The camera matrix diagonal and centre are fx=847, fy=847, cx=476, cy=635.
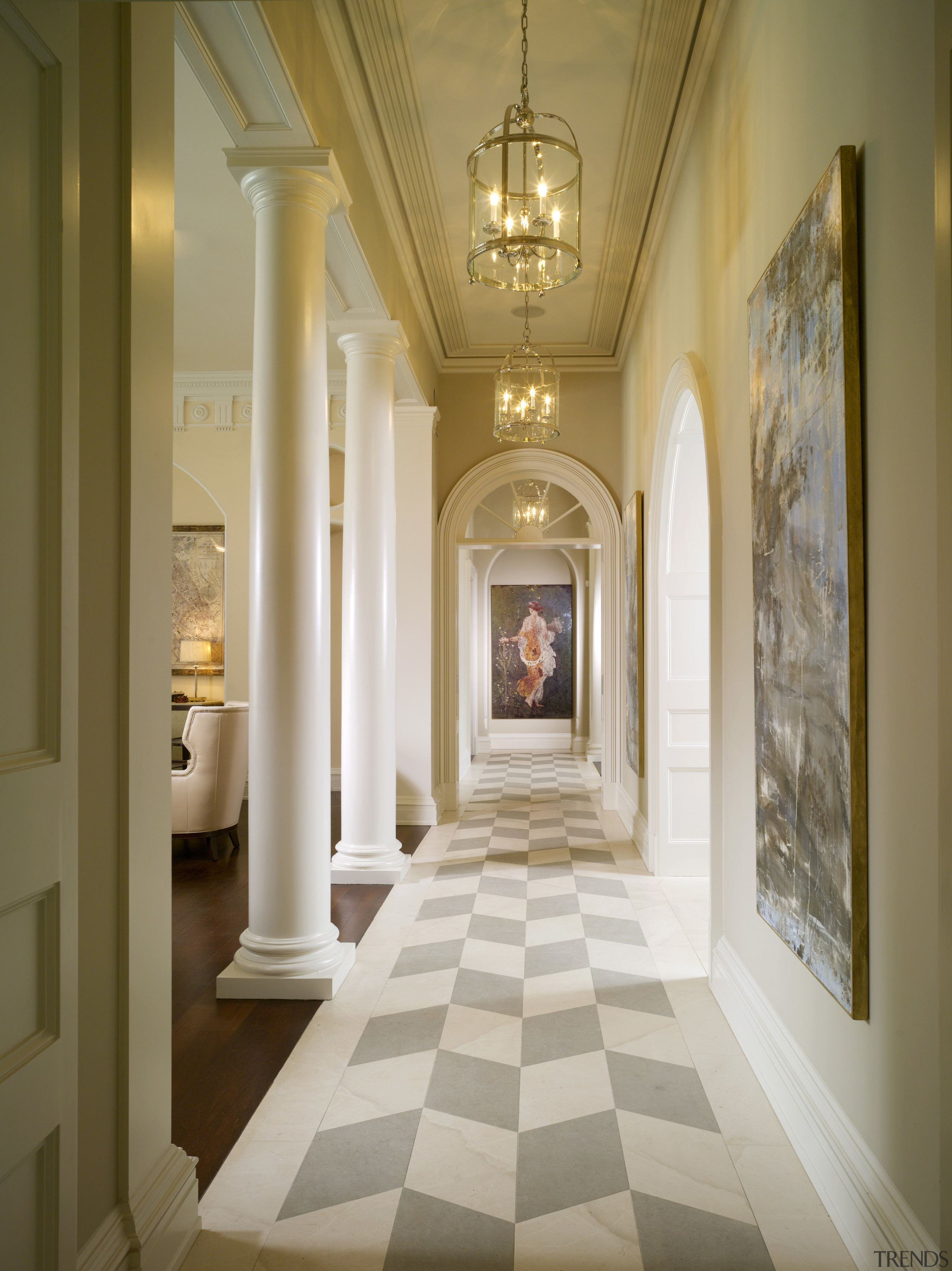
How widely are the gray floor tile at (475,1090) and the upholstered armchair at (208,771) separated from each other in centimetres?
376

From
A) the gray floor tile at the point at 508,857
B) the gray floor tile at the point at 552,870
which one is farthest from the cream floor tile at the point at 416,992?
the gray floor tile at the point at 508,857

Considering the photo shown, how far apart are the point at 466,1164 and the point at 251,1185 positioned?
630 millimetres

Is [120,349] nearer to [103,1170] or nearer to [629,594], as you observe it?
[103,1170]

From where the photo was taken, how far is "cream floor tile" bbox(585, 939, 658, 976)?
4.20 metres

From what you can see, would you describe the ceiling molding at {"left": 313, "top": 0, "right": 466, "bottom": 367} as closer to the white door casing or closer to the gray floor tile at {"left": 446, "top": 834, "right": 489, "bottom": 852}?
the white door casing

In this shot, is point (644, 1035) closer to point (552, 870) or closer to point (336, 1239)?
point (336, 1239)

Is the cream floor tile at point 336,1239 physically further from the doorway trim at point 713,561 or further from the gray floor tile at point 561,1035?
the doorway trim at point 713,561

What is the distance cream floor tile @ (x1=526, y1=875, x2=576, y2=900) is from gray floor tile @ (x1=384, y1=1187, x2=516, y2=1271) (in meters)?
3.14

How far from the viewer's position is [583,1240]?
221 centimetres

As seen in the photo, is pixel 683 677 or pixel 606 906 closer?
pixel 606 906

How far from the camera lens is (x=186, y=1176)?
2.23 meters

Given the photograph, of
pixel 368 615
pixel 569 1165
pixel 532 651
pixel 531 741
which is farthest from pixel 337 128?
pixel 531 741

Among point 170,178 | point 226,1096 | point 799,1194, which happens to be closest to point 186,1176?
point 226,1096

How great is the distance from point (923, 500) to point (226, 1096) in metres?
2.91
